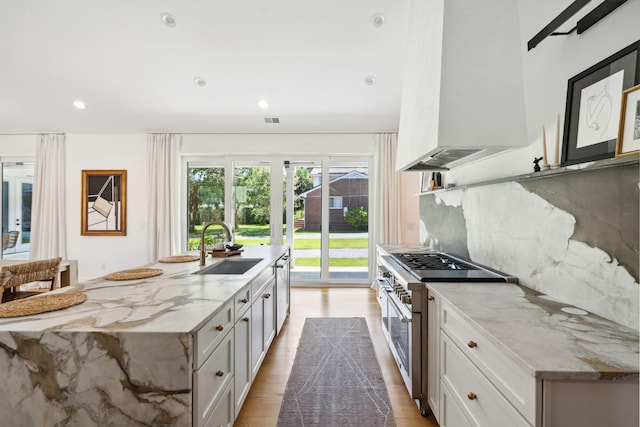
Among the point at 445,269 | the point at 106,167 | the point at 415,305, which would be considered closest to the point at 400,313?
the point at 415,305

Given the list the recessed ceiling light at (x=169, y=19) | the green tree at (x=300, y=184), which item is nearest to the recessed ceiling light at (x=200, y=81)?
the recessed ceiling light at (x=169, y=19)

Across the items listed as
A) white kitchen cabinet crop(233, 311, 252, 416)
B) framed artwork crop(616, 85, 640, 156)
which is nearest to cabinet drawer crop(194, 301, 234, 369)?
white kitchen cabinet crop(233, 311, 252, 416)

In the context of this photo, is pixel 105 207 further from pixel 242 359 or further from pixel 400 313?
pixel 400 313

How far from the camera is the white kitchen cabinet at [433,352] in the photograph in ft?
5.54

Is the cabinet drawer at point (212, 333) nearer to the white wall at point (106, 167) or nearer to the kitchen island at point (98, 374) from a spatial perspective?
the kitchen island at point (98, 374)

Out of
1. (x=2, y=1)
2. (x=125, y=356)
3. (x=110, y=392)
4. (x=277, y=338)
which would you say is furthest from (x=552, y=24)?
(x=2, y=1)

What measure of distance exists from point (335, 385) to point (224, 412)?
982 mm

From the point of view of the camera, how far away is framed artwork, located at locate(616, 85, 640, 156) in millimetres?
1074

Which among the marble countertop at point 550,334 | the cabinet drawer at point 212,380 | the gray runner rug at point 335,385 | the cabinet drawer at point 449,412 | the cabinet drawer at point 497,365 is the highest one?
the marble countertop at point 550,334

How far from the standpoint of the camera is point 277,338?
304 cm

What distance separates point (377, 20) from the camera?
307 centimetres

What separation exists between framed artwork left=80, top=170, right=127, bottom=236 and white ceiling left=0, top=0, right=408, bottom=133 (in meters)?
0.88

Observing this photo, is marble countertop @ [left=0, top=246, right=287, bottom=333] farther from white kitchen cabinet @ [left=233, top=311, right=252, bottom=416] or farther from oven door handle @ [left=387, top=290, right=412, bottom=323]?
oven door handle @ [left=387, top=290, right=412, bottom=323]

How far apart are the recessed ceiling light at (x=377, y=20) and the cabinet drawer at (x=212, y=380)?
3186mm
